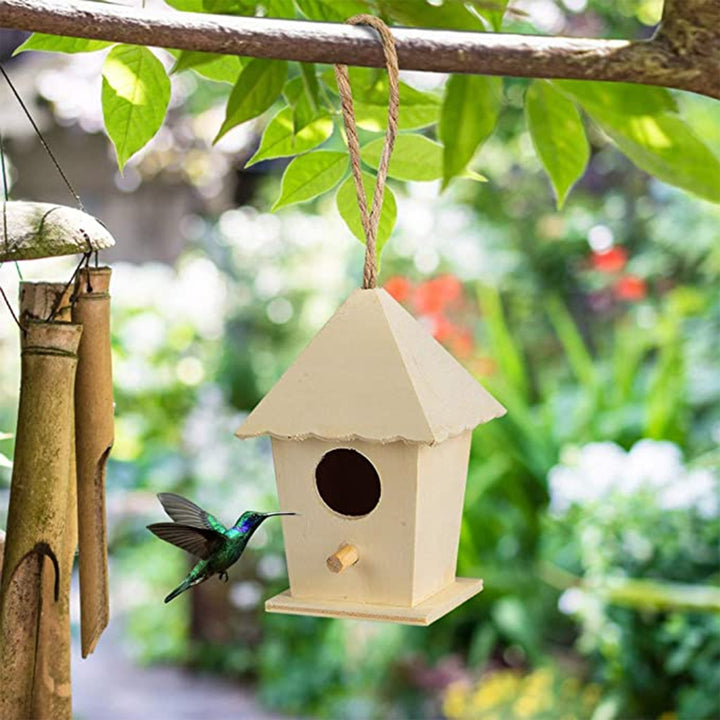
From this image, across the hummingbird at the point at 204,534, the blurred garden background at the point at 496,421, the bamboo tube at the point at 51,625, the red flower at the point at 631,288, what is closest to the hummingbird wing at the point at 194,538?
the hummingbird at the point at 204,534

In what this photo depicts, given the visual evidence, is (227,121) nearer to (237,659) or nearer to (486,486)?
(486,486)

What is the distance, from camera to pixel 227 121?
816mm

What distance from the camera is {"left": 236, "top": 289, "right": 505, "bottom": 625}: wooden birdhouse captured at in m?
0.88

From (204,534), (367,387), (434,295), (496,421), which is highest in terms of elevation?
(367,387)

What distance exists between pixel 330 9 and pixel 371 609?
1.40 ft

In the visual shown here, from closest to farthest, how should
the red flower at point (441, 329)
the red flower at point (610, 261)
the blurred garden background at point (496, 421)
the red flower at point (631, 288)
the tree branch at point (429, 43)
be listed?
the tree branch at point (429, 43) → the blurred garden background at point (496, 421) → the red flower at point (441, 329) → the red flower at point (631, 288) → the red flower at point (610, 261)

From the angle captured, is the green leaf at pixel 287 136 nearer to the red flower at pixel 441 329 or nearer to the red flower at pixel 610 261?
the red flower at pixel 441 329

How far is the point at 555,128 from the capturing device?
2.99 ft

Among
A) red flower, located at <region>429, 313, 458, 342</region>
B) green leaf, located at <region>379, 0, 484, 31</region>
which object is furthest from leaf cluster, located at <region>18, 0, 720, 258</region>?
red flower, located at <region>429, 313, 458, 342</region>

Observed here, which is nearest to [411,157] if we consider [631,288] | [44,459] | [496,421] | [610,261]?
[44,459]

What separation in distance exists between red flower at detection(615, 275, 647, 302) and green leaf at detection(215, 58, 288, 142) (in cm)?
416

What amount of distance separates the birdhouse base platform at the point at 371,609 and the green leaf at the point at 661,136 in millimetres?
344

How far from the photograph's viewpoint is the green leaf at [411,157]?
3.10 ft

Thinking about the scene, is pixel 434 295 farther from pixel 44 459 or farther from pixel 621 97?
pixel 44 459
